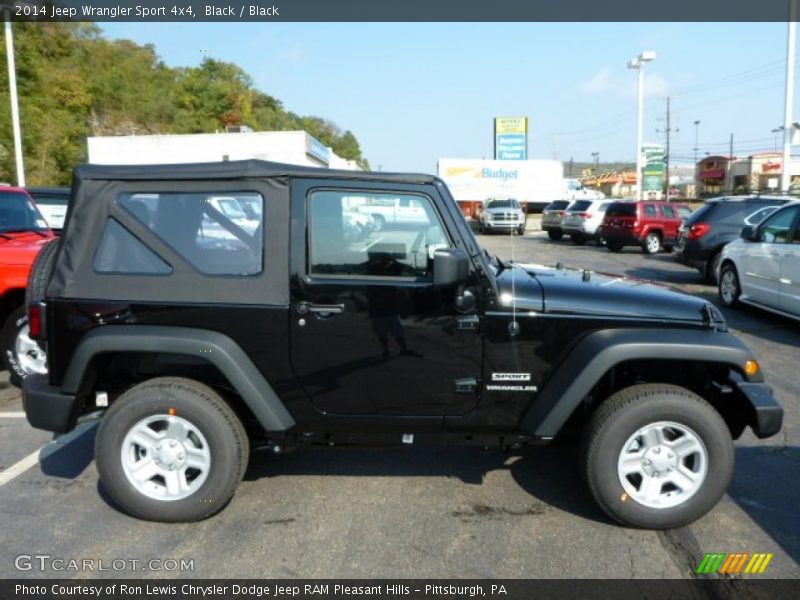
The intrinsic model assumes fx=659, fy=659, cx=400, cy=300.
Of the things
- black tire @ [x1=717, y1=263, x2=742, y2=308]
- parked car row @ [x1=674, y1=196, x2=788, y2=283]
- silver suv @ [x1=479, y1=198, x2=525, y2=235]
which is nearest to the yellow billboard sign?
silver suv @ [x1=479, y1=198, x2=525, y2=235]

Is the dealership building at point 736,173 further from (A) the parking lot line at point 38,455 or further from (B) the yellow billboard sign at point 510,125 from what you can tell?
(A) the parking lot line at point 38,455

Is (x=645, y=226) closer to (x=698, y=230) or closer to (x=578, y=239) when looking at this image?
(x=578, y=239)

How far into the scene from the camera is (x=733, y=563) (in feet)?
10.4

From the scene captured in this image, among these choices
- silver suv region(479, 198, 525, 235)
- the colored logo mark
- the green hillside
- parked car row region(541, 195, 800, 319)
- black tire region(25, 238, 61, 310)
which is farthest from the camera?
the green hillside

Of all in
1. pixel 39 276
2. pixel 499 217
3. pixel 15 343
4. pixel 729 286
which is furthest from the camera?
pixel 499 217

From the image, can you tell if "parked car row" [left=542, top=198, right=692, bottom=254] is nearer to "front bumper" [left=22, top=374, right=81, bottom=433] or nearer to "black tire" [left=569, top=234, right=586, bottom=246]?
"black tire" [left=569, top=234, right=586, bottom=246]

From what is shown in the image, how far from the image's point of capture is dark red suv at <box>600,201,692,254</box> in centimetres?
1984

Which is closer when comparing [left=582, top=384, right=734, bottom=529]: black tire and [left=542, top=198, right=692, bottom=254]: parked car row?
[left=582, top=384, right=734, bottom=529]: black tire

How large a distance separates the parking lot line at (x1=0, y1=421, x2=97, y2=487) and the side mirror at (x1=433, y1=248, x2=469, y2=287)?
9.17 ft

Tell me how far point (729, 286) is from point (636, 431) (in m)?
7.84

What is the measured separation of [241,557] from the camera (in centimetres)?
322

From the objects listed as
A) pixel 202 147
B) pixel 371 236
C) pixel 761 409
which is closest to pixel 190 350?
pixel 371 236

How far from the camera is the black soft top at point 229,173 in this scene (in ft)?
11.3

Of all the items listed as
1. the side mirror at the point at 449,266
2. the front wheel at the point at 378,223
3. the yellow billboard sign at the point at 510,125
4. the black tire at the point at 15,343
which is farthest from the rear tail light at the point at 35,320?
the yellow billboard sign at the point at 510,125
